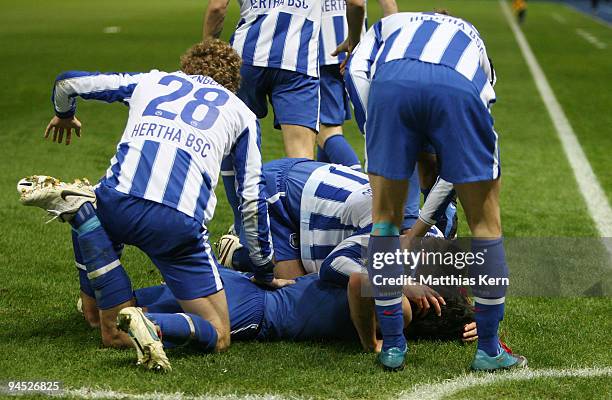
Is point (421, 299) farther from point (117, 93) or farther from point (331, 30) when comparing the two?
point (331, 30)

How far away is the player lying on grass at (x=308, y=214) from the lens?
4.99 meters

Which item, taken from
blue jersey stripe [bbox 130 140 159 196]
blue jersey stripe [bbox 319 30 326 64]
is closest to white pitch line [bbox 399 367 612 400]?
blue jersey stripe [bbox 130 140 159 196]

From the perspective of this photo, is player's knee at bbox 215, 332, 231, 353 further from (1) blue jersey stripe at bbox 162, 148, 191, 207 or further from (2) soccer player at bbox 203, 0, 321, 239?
(2) soccer player at bbox 203, 0, 321, 239

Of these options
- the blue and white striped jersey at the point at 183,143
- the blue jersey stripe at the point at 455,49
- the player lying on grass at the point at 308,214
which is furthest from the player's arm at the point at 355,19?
the blue jersey stripe at the point at 455,49

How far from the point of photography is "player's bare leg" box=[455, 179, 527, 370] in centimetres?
414

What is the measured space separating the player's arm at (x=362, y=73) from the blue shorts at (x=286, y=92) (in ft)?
7.28

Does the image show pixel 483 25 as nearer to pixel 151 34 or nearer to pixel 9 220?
pixel 151 34

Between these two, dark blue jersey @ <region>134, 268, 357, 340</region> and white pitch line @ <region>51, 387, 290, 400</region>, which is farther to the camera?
dark blue jersey @ <region>134, 268, 357, 340</region>

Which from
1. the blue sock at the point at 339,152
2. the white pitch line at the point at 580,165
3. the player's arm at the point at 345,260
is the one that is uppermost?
the player's arm at the point at 345,260

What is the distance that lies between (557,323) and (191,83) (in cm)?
198

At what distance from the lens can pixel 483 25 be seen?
91.9 ft

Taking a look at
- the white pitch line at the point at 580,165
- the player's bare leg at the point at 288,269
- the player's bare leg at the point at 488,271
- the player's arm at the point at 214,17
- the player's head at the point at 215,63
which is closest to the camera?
the player's bare leg at the point at 488,271

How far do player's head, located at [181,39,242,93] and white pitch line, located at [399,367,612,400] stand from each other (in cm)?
169

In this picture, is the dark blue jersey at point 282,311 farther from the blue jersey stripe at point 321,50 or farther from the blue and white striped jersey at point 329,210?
the blue jersey stripe at point 321,50
